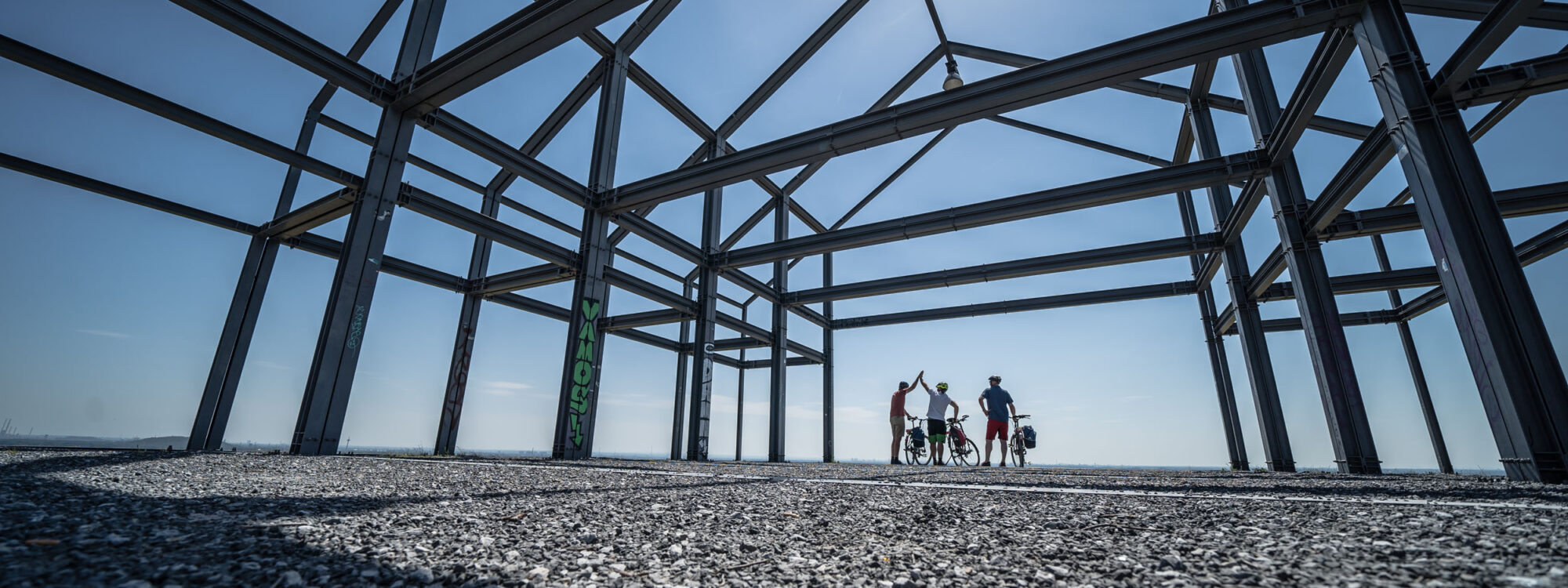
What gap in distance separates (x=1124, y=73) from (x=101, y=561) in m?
9.58

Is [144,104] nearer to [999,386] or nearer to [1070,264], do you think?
[999,386]

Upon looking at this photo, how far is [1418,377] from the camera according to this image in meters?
12.6

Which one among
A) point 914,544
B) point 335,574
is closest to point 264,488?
point 335,574

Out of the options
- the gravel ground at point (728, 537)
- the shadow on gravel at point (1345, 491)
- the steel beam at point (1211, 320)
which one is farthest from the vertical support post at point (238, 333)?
the steel beam at point (1211, 320)

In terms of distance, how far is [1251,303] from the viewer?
34.9 feet

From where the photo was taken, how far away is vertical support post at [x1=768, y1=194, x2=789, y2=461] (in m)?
15.2

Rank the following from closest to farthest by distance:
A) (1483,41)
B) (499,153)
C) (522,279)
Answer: (1483,41) < (499,153) < (522,279)

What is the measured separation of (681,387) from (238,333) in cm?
1139

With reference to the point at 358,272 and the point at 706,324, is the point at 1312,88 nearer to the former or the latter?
the point at 706,324

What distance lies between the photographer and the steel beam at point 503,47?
7.05m

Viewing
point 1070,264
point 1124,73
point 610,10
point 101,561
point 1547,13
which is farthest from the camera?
point 1070,264

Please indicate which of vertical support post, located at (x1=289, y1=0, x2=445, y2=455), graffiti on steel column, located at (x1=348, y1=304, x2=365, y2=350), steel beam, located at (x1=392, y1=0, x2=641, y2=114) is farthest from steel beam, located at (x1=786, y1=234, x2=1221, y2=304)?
graffiti on steel column, located at (x1=348, y1=304, x2=365, y2=350)

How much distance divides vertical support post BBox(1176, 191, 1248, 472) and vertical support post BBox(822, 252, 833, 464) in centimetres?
917

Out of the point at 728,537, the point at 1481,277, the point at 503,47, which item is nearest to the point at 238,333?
the point at 503,47
